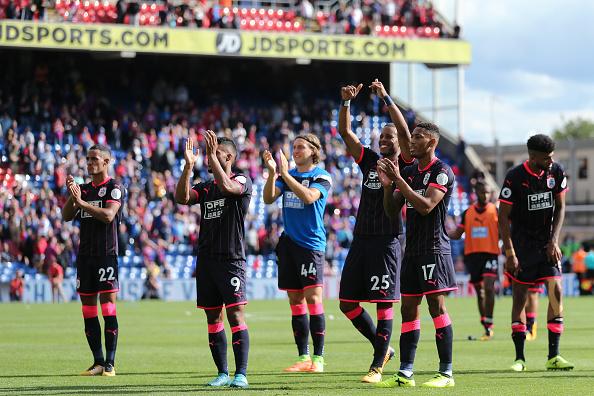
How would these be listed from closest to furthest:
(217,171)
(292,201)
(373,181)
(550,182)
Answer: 1. (217,171)
2. (373,181)
3. (550,182)
4. (292,201)

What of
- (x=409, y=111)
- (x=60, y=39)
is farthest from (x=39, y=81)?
(x=409, y=111)

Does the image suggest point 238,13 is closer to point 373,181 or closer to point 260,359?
point 260,359

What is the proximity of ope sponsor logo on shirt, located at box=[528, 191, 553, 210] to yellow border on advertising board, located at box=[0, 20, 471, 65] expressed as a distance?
97.7 feet

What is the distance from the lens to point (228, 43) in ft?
138

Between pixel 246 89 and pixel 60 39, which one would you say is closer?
pixel 60 39

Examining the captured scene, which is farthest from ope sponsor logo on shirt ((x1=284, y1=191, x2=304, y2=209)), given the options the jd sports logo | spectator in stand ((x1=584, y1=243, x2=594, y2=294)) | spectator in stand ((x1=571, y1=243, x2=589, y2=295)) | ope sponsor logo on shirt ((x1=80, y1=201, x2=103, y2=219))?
the jd sports logo

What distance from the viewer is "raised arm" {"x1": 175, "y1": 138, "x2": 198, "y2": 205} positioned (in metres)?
10.8

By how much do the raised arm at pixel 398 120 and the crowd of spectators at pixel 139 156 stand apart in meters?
22.7

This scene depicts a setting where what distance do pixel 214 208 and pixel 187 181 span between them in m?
0.53

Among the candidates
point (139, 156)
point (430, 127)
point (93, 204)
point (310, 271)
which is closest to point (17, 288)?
point (139, 156)

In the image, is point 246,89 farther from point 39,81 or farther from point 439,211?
point 439,211

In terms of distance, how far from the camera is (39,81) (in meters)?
42.7

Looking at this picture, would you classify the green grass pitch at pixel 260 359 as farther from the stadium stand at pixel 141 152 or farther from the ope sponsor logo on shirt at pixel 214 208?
the stadium stand at pixel 141 152

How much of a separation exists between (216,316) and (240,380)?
0.75m
